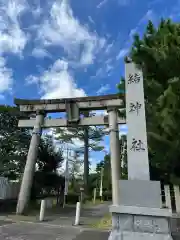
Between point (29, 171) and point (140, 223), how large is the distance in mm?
8082

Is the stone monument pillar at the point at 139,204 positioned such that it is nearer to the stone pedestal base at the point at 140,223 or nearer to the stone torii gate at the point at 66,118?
the stone pedestal base at the point at 140,223

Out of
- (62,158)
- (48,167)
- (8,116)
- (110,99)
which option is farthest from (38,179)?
(110,99)

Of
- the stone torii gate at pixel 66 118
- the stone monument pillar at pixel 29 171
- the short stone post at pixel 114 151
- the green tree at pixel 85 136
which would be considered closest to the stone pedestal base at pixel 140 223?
the short stone post at pixel 114 151

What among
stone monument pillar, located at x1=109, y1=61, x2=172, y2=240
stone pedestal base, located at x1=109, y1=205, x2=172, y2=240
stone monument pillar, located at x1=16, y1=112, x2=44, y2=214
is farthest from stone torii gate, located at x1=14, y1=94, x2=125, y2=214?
stone pedestal base, located at x1=109, y1=205, x2=172, y2=240

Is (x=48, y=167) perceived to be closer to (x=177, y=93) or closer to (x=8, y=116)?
(x=8, y=116)

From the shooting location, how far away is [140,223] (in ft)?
15.6

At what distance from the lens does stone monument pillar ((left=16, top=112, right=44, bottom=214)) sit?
11.1 metres

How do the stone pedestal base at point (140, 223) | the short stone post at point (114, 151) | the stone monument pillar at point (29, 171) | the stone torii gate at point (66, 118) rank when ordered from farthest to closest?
1. the stone torii gate at point (66, 118)
2. the stone monument pillar at point (29, 171)
3. the short stone post at point (114, 151)
4. the stone pedestal base at point (140, 223)

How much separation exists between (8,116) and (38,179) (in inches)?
189

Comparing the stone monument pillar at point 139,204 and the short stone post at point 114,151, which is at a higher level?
the short stone post at point 114,151

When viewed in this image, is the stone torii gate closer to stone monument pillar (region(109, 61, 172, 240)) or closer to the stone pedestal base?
stone monument pillar (region(109, 61, 172, 240))

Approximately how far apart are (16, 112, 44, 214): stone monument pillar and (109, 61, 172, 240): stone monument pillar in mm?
7439

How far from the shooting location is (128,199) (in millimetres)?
4977

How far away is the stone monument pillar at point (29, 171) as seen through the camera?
36.4 feet
